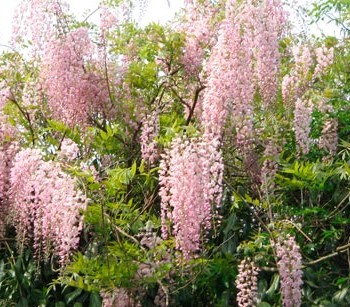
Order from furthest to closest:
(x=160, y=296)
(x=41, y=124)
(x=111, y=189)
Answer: (x=41, y=124)
(x=160, y=296)
(x=111, y=189)

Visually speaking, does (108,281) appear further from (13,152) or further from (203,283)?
(13,152)

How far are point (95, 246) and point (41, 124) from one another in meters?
1.21

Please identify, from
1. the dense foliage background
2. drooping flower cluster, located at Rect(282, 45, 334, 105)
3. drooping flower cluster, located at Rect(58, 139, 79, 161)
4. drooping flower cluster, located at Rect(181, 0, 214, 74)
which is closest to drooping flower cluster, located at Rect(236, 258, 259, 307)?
the dense foliage background

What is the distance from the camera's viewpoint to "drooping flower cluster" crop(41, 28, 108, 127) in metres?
5.18

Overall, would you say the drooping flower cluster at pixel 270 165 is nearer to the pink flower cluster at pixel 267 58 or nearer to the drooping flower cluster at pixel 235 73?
the drooping flower cluster at pixel 235 73

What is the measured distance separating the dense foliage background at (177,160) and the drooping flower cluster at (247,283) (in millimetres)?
14

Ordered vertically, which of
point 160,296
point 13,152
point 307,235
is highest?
point 13,152

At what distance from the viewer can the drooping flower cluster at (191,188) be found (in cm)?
430

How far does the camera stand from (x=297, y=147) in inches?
195

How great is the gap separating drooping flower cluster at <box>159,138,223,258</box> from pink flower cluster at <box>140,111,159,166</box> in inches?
17.9

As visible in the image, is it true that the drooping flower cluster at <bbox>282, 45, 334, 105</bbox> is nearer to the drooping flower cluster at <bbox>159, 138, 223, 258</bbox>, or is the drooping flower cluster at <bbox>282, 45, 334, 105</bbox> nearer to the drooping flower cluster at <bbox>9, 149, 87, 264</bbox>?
the drooping flower cluster at <bbox>159, 138, 223, 258</bbox>

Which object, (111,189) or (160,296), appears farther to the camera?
(160,296)

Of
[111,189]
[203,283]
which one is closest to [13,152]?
[111,189]

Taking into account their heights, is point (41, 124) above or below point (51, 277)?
above
